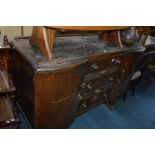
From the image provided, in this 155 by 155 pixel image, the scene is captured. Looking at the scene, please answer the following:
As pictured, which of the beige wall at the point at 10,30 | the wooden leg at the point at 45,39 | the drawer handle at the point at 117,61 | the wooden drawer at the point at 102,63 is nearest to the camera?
the wooden leg at the point at 45,39

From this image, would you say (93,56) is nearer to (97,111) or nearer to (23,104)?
(23,104)

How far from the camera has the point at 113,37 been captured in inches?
76.1

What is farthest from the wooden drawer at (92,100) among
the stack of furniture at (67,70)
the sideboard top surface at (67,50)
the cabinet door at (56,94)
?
the sideboard top surface at (67,50)

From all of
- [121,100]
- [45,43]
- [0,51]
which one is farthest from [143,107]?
[0,51]

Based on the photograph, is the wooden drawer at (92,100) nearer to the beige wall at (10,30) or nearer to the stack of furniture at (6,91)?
the stack of furniture at (6,91)

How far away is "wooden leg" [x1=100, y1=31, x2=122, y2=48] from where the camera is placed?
189 cm

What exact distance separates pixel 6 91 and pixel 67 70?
49 centimetres

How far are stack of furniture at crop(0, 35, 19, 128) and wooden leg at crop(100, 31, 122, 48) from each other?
1.00m

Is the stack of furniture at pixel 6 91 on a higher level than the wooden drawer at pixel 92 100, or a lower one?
higher

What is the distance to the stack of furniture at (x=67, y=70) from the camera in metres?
1.36

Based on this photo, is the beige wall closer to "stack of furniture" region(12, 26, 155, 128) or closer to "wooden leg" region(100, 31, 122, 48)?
"stack of furniture" region(12, 26, 155, 128)

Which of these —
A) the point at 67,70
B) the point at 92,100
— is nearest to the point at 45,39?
the point at 67,70

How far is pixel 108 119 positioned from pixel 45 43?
55.5 inches
